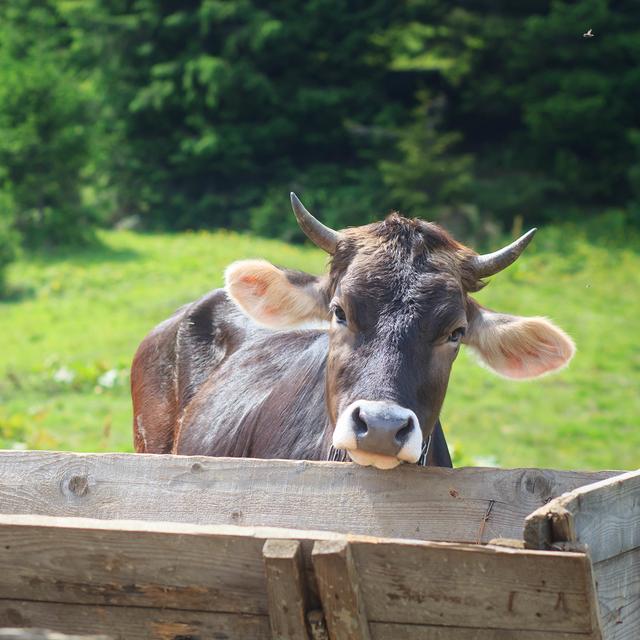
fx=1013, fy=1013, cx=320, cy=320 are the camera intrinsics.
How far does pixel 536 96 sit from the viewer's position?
21.1m

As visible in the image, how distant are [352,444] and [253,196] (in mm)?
19932

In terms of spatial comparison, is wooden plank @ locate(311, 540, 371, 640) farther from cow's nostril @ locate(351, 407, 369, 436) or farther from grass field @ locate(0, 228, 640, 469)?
grass field @ locate(0, 228, 640, 469)

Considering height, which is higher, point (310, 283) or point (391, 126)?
point (310, 283)

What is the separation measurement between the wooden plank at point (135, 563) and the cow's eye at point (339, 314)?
154 centimetres

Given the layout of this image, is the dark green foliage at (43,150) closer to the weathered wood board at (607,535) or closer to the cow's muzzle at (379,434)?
the cow's muzzle at (379,434)

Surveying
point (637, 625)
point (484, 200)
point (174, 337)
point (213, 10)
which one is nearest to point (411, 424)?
point (637, 625)

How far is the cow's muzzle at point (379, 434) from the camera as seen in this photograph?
9.59 feet

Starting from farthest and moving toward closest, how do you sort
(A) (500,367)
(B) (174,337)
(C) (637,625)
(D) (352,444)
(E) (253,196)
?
(E) (253,196)
(B) (174,337)
(A) (500,367)
(D) (352,444)
(C) (637,625)

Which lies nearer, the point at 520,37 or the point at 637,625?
the point at 637,625

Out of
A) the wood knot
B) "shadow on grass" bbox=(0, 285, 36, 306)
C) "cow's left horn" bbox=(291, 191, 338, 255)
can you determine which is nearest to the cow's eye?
"cow's left horn" bbox=(291, 191, 338, 255)

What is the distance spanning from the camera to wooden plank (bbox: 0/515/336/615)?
215 centimetres

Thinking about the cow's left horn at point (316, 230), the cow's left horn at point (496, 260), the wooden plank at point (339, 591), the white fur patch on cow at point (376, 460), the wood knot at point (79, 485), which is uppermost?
the cow's left horn at point (316, 230)

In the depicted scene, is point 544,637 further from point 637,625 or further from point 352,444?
point 352,444

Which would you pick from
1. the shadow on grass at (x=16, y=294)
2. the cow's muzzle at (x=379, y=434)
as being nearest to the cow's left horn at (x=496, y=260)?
the cow's muzzle at (x=379, y=434)
